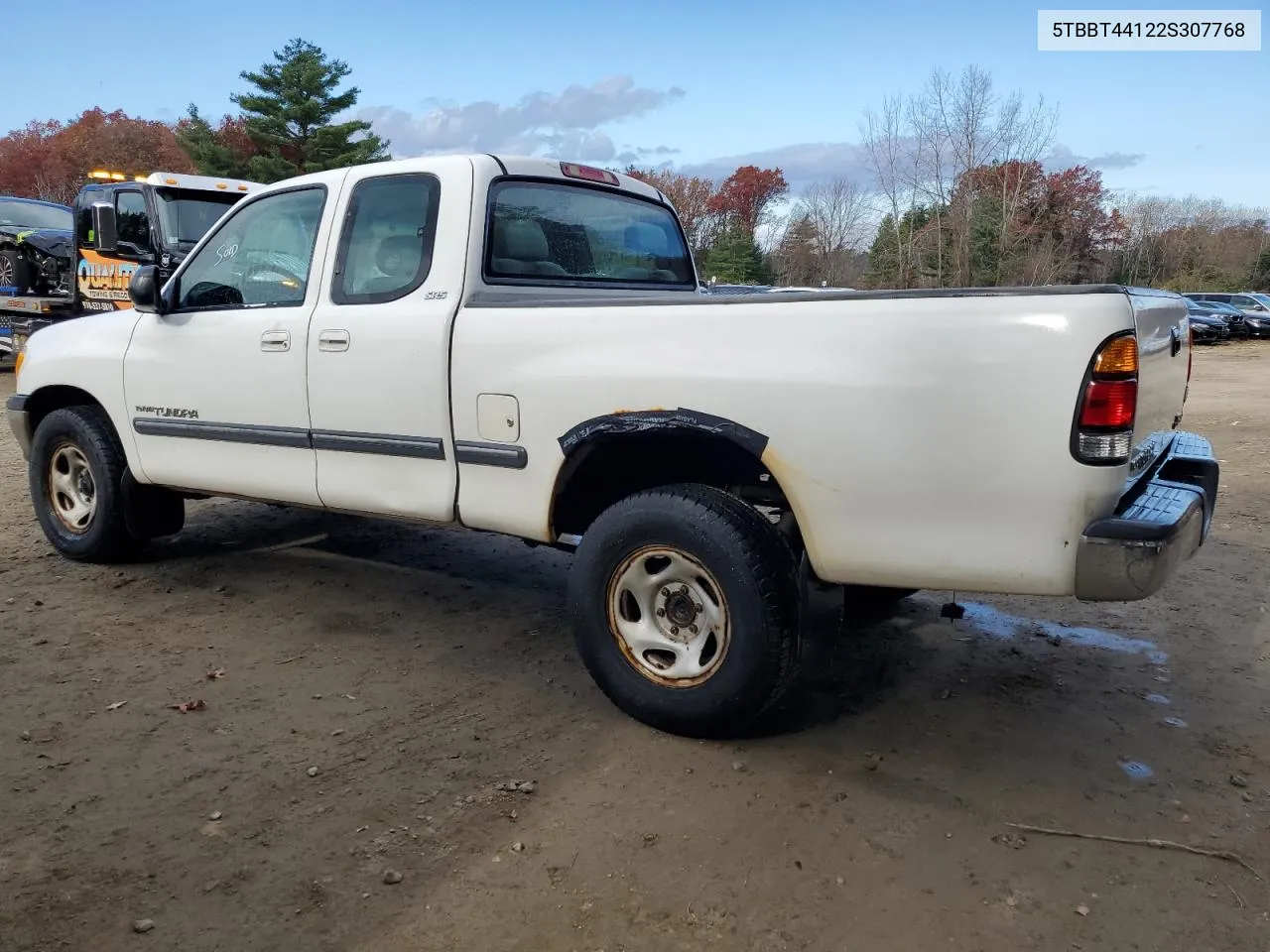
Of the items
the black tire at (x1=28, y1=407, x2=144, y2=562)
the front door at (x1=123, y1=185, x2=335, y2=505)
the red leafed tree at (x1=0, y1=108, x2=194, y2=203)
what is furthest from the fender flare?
the red leafed tree at (x1=0, y1=108, x2=194, y2=203)

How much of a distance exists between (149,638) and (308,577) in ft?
3.30

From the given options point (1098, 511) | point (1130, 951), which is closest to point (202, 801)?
point (1130, 951)

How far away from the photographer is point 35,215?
1487cm

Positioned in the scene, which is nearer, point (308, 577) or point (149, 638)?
point (149, 638)

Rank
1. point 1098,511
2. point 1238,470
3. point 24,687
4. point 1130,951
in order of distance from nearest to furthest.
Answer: point 1130,951 < point 1098,511 < point 24,687 < point 1238,470

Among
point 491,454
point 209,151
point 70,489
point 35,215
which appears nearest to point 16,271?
point 35,215

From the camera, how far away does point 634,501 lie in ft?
11.1

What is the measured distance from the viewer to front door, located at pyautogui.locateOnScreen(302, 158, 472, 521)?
151 inches

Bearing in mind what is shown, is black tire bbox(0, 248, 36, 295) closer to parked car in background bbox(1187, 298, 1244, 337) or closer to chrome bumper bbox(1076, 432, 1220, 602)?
chrome bumper bbox(1076, 432, 1220, 602)

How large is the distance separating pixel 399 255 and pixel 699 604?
6.33 feet

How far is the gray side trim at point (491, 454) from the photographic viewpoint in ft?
A: 11.9

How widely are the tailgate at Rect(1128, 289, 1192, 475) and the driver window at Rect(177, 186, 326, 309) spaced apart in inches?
128

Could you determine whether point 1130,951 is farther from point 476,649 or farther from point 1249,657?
point 476,649

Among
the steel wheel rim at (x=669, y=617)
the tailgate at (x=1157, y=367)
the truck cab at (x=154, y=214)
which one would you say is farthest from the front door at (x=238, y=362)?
the truck cab at (x=154, y=214)
